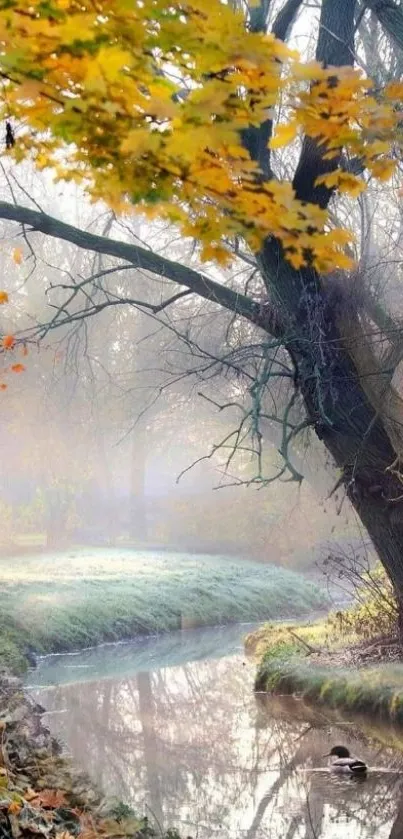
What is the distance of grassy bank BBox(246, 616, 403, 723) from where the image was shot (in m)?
8.24

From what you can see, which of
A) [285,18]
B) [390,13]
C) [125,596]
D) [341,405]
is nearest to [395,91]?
[390,13]

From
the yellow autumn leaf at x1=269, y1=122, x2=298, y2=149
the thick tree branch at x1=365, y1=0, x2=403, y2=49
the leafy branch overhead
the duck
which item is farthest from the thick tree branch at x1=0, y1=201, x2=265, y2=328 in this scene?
the yellow autumn leaf at x1=269, y1=122, x2=298, y2=149

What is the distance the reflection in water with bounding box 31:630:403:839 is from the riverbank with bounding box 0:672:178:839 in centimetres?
46

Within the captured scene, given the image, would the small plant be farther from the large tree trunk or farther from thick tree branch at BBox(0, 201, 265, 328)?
thick tree branch at BBox(0, 201, 265, 328)

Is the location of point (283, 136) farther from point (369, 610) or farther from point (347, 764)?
point (369, 610)

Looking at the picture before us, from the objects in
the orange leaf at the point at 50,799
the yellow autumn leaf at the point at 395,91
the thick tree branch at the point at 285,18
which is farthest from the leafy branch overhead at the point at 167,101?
the thick tree branch at the point at 285,18

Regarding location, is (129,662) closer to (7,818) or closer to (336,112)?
(7,818)

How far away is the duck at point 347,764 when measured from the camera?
6480 millimetres

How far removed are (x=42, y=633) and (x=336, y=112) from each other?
11696 millimetres

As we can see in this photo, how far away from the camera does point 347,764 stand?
21.4 feet

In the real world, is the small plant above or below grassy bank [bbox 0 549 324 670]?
below

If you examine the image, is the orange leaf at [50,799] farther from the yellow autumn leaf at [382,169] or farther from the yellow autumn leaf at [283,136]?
the yellow autumn leaf at [283,136]

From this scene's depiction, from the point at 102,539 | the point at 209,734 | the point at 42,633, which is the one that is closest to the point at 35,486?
the point at 102,539

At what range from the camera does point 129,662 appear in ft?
42.2
